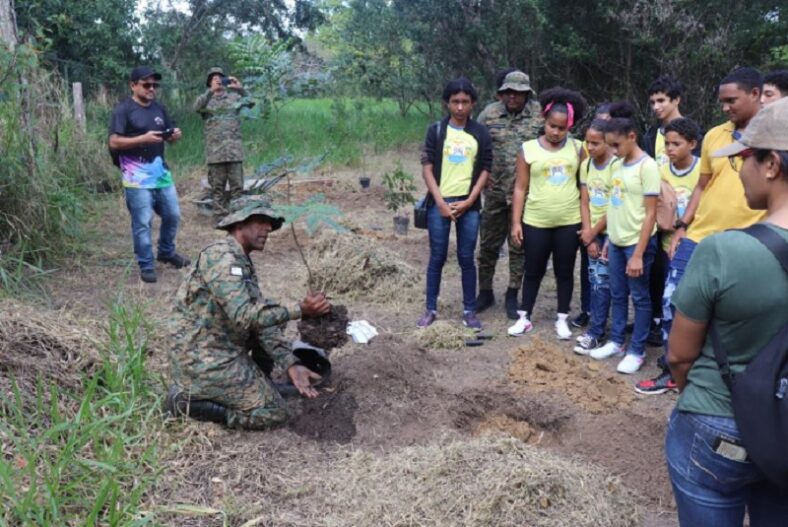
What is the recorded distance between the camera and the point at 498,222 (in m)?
5.53

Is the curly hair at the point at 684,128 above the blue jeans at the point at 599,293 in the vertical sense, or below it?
above

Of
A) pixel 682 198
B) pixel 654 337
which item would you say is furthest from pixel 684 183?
pixel 654 337

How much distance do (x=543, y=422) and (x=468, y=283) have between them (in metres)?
1.57

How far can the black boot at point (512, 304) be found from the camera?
17.6 feet

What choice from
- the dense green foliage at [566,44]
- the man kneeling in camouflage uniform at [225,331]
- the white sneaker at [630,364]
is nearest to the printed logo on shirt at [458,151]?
the white sneaker at [630,364]

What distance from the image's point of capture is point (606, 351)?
14.9 ft

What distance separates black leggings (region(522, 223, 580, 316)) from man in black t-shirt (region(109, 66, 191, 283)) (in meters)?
3.18

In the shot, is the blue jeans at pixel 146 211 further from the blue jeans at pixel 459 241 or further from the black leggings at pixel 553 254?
the black leggings at pixel 553 254

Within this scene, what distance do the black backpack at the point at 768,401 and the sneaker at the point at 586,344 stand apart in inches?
121

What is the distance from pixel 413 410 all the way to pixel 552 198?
1.83 meters

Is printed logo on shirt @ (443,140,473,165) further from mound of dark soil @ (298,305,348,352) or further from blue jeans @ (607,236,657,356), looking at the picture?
mound of dark soil @ (298,305,348,352)

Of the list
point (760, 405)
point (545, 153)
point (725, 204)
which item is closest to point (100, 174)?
point (545, 153)

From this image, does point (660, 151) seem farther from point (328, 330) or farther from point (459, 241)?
point (328, 330)

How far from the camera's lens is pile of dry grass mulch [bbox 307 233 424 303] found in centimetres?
589
